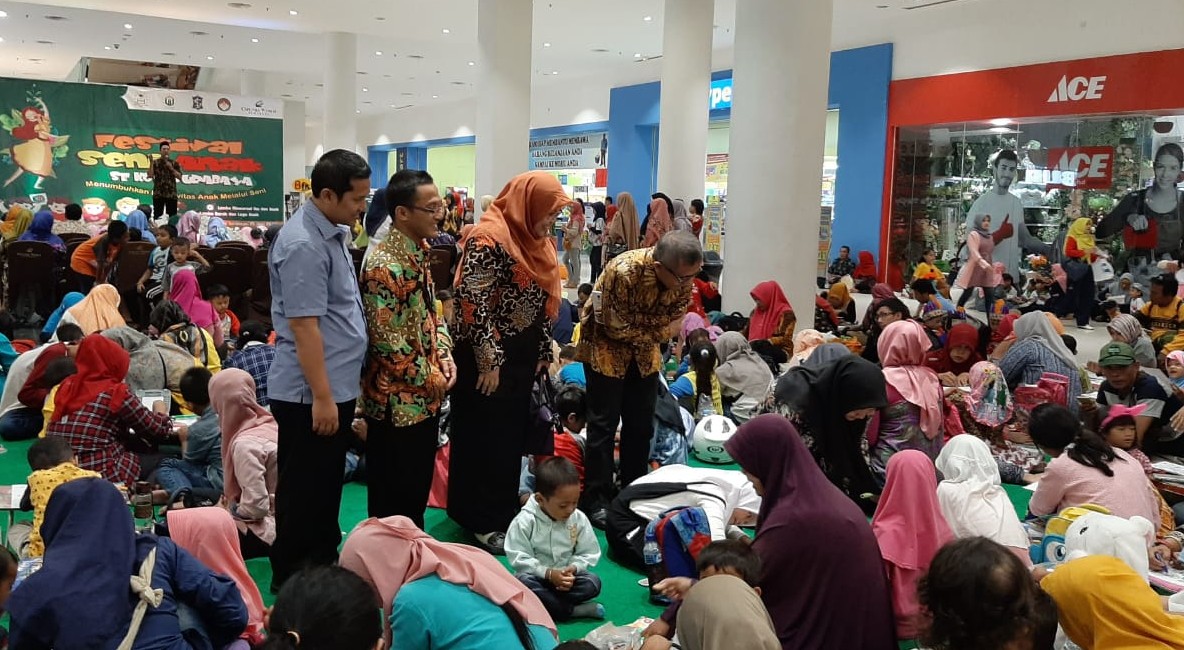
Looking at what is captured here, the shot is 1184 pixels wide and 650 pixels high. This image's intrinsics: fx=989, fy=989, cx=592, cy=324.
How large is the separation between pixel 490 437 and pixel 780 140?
17.6 ft

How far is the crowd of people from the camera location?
2.31m

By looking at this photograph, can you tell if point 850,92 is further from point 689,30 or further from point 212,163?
point 212,163

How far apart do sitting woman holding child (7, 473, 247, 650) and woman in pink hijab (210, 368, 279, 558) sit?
50.1 inches

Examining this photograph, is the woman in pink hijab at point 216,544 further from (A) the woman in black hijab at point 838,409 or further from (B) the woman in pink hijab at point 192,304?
(B) the woman in pink hijab at point 192,304

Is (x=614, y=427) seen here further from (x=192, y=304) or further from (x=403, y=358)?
(x=192, y=304)

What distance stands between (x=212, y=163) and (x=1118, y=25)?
15.2 m

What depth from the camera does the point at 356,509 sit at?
14.9ft

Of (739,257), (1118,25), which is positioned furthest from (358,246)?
(1118,25)

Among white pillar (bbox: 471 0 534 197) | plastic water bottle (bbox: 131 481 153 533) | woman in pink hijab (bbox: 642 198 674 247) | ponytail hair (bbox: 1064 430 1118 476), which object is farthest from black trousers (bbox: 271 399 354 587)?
white pillar (bbox: 471 0 534 197)

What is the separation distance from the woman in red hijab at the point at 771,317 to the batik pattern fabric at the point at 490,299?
4.06 m

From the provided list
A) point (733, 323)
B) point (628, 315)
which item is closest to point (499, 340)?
point (628, 315)

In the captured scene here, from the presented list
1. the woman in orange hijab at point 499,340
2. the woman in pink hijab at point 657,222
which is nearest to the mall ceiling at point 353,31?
the woman in pink hijab at point 657,222

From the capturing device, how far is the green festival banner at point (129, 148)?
669 inches

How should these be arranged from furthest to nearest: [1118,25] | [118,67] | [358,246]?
[118,67] < [1118,25] < [358,246]
